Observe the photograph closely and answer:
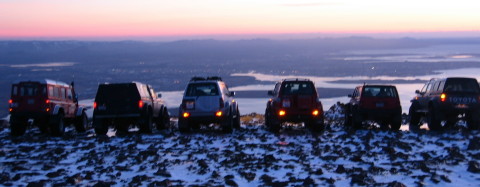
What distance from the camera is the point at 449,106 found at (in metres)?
20.2

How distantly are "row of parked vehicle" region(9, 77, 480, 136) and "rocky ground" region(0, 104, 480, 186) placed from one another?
1475mm

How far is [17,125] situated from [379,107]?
40.5 feet

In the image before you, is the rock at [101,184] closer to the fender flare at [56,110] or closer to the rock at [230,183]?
the rock at [230,183]

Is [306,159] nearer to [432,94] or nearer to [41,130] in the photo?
[432,94]

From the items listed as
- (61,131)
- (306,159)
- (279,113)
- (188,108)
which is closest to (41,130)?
(61,131)

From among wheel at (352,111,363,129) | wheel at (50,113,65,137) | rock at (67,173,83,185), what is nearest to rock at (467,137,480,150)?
wheel at (352,111,363,129)

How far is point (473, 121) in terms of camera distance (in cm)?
2039

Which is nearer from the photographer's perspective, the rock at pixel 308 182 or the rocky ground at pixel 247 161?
the rock at pixel 308 182

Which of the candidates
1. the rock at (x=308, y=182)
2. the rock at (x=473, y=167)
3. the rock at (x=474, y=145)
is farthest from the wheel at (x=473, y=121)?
the rock at (x=308, y=182)

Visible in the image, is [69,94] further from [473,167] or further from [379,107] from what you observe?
[473,167]

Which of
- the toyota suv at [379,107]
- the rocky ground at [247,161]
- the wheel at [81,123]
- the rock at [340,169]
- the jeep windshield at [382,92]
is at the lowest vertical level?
the wheel at [81,123]

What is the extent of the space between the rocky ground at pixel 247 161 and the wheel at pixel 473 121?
1.41 meters

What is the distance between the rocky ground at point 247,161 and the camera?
11.0 metres

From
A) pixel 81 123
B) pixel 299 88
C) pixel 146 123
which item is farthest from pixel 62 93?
pixel 299 88
